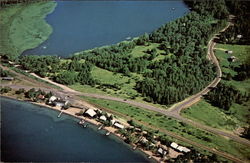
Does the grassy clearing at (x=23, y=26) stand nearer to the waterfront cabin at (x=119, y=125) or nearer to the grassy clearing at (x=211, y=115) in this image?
the waterfront cabin at (x=119, y=125)

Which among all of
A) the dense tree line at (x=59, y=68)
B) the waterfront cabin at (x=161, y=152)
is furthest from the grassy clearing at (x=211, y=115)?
the dense tree line at (x=59, y=68)

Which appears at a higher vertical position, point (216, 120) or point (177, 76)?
point (177, 76)

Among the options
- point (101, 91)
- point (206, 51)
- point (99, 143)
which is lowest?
point (99, 143)

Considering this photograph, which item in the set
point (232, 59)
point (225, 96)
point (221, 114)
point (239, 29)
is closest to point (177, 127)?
point (221, 114)

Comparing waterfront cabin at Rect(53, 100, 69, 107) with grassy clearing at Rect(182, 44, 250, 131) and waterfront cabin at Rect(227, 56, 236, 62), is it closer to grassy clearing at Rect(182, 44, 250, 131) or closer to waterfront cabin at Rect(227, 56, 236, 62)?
grassy clearing at Rect(182, 44, 250, 131)

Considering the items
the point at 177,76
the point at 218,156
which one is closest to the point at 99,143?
the point at 218,156

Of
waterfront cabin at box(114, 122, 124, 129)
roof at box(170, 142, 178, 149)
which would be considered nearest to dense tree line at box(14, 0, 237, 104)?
waterfront cabin at box(114, 122, 124, 129)

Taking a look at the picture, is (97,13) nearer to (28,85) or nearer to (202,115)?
(28,85)
